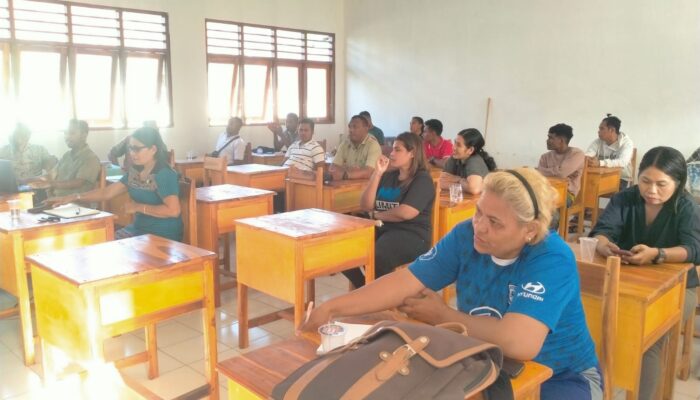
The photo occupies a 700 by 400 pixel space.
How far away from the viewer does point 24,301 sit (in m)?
2.82

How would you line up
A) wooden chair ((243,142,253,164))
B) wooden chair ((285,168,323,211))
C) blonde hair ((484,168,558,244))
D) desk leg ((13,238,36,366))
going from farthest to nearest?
1. wooden chair ((243,142,253,164))
2. wooden chair ((285,168,323,211))
3. desk leg ((13,238,36,366))
4. blonde hair ((484,168,558,244))

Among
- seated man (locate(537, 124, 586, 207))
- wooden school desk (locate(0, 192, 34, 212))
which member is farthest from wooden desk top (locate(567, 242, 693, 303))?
wooden school desk (locate(0, 192, 34, 212))

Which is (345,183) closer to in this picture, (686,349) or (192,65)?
(686,349)

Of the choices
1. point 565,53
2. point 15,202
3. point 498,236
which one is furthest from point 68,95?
point 498,236

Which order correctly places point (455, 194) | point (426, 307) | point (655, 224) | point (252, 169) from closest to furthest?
point (426, 307) < point (655, 224) < point (455, 194) < point (252, 169)

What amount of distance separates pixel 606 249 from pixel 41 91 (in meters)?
6.37

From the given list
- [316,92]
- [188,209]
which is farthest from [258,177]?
[316,92]

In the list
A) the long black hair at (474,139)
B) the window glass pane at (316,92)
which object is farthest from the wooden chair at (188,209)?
the window glass pane at (316,92)

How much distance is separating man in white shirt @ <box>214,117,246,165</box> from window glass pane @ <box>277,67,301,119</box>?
1.83 meters

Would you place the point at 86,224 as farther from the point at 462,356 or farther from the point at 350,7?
the point at 350,7

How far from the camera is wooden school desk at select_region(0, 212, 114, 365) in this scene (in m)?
2.79

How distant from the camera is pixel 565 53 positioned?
23.1 ft

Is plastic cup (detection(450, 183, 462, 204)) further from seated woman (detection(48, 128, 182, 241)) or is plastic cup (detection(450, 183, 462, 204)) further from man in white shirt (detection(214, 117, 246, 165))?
man in white shirt (detection(214, 117, 246, 165))

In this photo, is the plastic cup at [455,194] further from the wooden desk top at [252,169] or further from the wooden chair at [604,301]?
the wooden desk top at [252,169]
